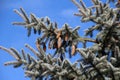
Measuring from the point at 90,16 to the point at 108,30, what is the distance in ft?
1.64

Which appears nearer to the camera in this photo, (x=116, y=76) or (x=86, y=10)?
(x=116, y=76)

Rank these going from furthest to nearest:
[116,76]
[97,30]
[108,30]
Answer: [97,30], [108,30], [116,76]

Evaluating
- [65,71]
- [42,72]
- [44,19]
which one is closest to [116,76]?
[65,71]

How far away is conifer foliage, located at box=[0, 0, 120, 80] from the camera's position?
644cm

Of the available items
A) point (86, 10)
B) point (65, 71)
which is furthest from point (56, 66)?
point (86, 10)

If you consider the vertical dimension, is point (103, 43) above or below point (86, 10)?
below

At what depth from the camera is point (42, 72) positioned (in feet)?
23.3

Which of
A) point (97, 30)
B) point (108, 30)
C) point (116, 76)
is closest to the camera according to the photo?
point (116, 76)

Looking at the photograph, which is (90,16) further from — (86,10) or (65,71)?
(65,71)

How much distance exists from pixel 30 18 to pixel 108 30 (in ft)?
6.33

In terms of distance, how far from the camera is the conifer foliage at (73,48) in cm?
644

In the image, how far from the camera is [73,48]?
7.54m

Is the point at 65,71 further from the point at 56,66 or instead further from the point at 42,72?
the point at 42,72

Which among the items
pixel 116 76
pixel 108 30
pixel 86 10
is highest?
pixel 86 10
